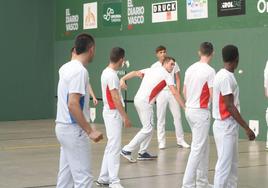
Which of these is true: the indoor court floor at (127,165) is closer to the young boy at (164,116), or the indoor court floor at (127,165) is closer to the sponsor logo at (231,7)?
the young boy at (164,116)

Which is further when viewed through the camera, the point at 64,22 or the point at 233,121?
the point at 64,22

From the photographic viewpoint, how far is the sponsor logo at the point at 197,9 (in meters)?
17.1

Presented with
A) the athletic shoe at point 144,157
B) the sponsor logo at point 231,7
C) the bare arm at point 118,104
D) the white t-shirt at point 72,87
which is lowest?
the athletic shoe at point 144,157

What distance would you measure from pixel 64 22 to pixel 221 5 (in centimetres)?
805

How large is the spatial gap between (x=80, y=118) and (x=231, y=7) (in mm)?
10625

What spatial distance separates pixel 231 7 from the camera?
16203 millimetres

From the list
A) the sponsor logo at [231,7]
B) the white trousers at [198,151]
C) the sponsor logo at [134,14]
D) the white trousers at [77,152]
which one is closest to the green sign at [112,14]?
the sponsor logo at [134,14]

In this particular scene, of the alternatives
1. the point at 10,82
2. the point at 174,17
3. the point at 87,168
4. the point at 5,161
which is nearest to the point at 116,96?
the point at 87,168

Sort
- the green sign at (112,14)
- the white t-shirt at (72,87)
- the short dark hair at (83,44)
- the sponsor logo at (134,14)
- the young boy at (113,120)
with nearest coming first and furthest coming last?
the white t-shirt at (72,87)
the short dark hair at (83,44)
the young boy at (113,120)
the sponsor logo at (134,14)
the green sign at (112,14)

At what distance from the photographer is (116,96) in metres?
9.12

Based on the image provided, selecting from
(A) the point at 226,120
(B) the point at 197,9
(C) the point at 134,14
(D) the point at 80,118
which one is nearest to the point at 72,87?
(D) the point at 80,118

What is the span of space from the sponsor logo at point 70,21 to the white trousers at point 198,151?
1396 cm

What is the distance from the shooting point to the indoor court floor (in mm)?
9852

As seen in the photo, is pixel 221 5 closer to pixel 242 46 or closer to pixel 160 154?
pixel 242 46
